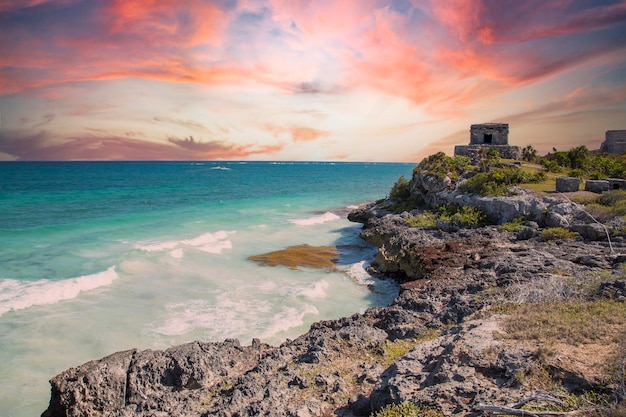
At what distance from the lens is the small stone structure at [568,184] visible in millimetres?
24559

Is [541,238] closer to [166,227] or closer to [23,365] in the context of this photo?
[23,365]

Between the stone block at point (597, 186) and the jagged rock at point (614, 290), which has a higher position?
the stone block at point (597, 186)

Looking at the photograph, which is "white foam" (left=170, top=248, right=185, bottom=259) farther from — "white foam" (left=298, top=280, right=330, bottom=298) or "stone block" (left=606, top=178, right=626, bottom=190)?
"stone block" (left=606, top=178, right=626, bottom=190)

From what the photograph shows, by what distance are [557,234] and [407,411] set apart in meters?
16.7

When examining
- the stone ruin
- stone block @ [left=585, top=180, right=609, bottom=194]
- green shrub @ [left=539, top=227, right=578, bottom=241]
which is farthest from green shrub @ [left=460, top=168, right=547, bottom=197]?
the stone ruin

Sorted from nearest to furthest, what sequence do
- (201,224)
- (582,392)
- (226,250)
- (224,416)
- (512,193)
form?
(582,392), (224,416), (512,193), (226,250), (201,224)

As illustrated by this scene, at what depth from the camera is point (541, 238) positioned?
19203mm

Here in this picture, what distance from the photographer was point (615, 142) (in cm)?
4931

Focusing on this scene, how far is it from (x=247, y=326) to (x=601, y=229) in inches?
688

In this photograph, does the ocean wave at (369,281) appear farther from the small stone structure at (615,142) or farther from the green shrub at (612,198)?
the small stone structure at (615,142)

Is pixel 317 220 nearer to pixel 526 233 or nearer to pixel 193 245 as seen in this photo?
pixel 193 245

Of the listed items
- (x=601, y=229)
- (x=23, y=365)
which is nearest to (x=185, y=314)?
(x=23, y=365)

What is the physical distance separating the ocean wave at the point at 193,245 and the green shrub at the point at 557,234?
2126 centimetres

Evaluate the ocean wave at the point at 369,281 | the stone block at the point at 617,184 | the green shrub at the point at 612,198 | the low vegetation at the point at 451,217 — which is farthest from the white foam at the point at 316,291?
the stone block at the point at 617,184
